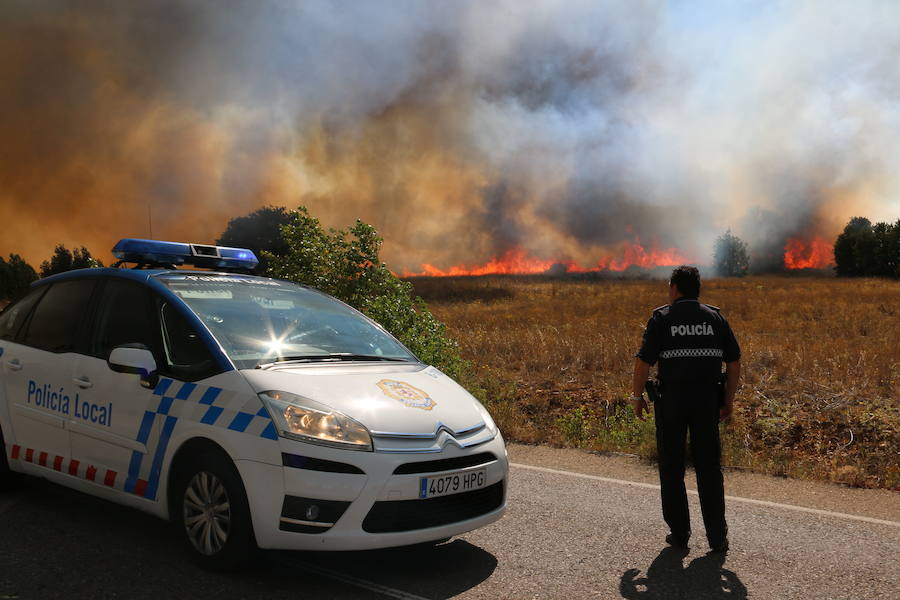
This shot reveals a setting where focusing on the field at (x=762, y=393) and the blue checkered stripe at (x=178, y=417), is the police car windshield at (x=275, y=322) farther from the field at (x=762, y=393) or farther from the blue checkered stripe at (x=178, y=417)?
the field at (x=762, y=393)

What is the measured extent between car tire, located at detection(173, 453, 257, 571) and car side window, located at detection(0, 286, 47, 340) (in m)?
2.34

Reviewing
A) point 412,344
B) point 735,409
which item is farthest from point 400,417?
point 735,409

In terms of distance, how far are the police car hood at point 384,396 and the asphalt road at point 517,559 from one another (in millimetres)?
810

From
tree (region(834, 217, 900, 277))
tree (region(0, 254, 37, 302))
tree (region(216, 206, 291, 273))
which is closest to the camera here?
tree (region(216, 206, 291, 273))

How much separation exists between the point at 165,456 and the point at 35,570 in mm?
886

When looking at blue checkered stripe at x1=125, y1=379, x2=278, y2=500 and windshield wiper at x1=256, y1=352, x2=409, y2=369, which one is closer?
blue checkered stripe at x1=125, y1=379, x2=278, y2=500

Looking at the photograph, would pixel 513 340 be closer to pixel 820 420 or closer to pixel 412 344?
pixel 412 344

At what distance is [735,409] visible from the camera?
10.5 metres

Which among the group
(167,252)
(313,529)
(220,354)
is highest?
(167,252)

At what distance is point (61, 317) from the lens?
5355 mm

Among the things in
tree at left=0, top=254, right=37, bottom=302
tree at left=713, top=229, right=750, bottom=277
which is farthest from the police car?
tree at left=713, top=229, right=750, bottom=277

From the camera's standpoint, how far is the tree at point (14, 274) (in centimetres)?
10226

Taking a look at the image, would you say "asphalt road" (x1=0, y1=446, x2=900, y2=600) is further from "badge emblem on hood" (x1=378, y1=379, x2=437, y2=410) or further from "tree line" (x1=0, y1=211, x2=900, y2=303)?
"tree line" (x1=0, y1=211, x2=900, y2=303)

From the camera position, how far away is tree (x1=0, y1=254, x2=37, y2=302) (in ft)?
336
